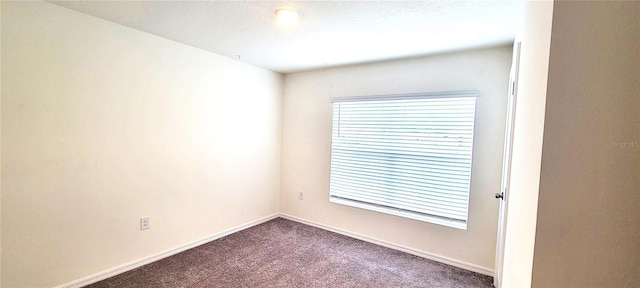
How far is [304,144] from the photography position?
395cm

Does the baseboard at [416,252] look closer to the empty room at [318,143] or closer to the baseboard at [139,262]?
the empty room at [318,143]

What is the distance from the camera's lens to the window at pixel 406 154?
9.16 feet

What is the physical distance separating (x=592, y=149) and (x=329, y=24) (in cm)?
192

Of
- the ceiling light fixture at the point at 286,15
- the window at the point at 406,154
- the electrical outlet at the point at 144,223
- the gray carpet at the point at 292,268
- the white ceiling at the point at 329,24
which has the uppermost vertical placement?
the white ceiling at the point at 329,24

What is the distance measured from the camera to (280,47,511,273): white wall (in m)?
2.62

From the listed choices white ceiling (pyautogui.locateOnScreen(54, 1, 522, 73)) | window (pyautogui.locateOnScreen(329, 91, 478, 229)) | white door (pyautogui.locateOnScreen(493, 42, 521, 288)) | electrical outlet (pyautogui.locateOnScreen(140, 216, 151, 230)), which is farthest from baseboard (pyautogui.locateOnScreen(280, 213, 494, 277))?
white ceiling (pyautogui.locateOnScreen(54, 1, 522, 73))

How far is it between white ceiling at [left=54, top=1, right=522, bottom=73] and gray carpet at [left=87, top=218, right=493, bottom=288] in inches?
88.2

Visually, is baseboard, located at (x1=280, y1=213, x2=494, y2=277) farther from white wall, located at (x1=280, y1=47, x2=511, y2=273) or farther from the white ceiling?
the white ceiling

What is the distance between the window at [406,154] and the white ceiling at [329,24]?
61 centimetres

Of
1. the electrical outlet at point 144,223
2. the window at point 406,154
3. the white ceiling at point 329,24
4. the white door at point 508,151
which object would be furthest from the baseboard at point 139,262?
the white door at point 508,151

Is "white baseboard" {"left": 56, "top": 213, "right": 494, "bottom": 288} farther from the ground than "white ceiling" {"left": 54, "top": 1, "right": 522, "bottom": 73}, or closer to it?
closer to it

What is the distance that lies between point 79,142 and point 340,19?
2.33 meters

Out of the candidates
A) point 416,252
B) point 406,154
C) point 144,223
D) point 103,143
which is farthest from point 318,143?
point 103,143

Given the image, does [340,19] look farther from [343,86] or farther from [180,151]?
[180,151]
